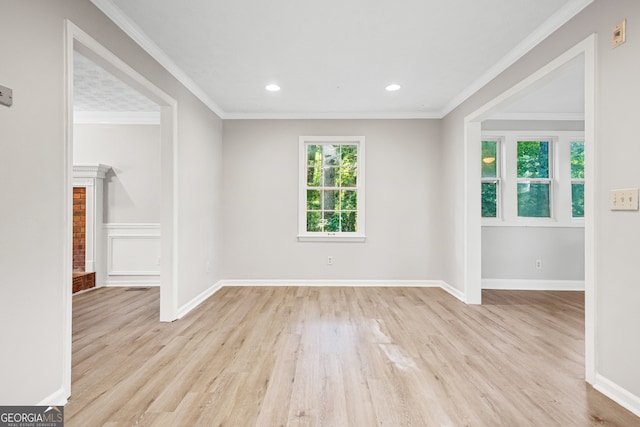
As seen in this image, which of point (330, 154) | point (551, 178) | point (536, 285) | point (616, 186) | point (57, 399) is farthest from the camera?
point (330, 154)

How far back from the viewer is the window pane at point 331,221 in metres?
5.25

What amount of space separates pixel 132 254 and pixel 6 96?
4.02 metres

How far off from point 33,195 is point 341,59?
274 centimetres

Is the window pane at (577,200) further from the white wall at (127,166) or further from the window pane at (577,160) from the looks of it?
the white wall at (127,166)

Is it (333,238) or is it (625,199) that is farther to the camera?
(333,238)

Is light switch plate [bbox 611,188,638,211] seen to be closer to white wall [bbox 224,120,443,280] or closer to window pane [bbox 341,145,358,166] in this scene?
white wall [bbox 224,120,443,280]

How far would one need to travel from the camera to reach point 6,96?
1624mm

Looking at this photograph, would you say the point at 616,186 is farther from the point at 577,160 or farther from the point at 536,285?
the point at 577,160

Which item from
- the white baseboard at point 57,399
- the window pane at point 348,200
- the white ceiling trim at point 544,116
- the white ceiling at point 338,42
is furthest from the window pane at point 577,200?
the white baseboard at point 57,399

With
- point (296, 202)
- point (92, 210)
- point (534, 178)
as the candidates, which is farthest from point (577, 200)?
point (92, 210)

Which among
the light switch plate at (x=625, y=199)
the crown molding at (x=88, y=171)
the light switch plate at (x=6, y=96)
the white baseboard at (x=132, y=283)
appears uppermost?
the crown molding at (x=88, y=171)

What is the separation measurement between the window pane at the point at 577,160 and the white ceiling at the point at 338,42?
124cm

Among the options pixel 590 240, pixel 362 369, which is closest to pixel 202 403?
pixel 362 369

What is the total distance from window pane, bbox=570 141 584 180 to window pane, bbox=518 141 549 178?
0.37 metres
